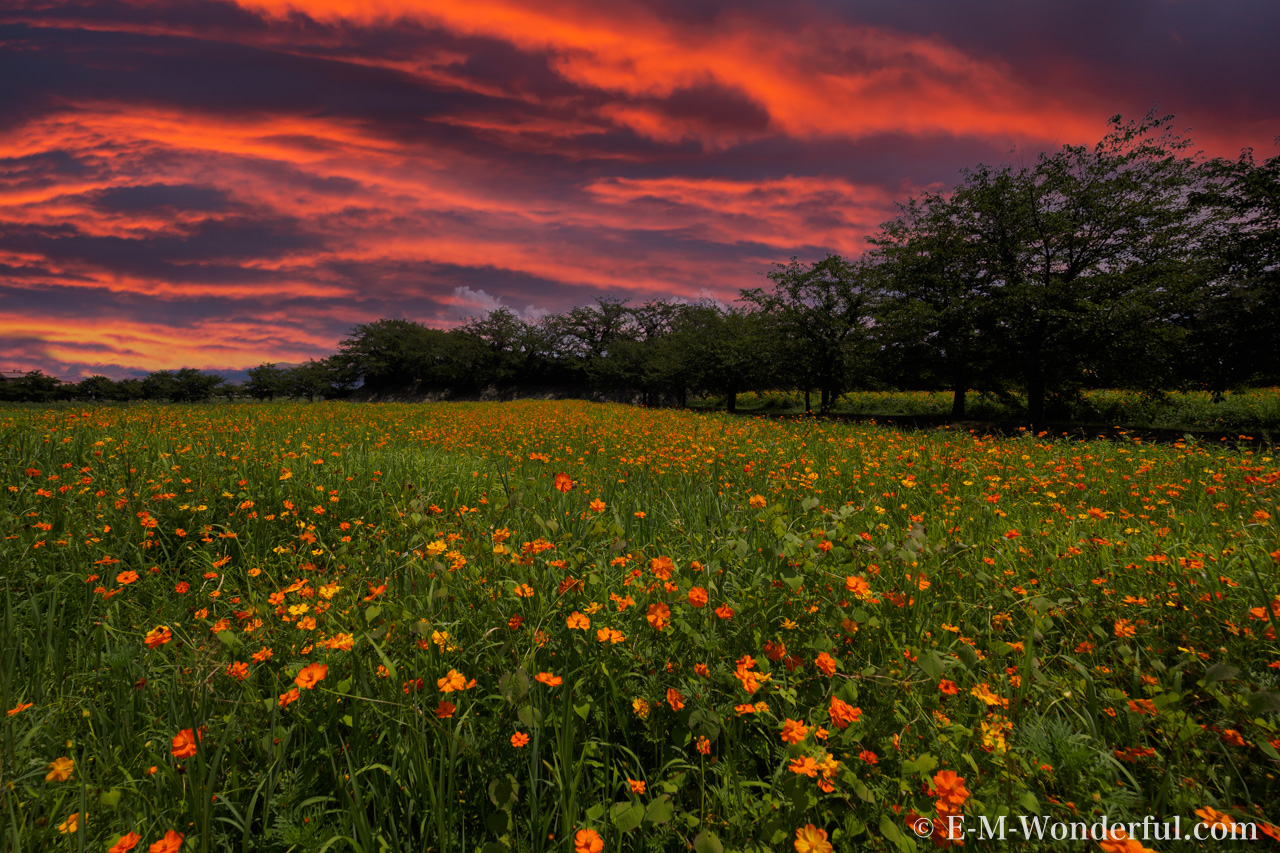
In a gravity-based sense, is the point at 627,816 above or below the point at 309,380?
below

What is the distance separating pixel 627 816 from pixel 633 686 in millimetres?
659

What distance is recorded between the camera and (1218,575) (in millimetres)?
2752

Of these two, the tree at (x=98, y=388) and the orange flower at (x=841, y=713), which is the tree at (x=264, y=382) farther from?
the orange flower at (x=841, y=713)

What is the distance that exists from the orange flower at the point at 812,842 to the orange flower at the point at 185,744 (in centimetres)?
189

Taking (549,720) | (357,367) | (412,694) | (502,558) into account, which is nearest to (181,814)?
(412,694)

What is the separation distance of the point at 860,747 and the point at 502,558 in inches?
75.1

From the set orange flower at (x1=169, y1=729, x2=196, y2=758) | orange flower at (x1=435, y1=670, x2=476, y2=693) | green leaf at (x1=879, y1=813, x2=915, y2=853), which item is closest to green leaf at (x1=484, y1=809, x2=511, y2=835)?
orange flower at (x1=435, y1=670, x2=476, y2=693)

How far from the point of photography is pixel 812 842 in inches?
51.9

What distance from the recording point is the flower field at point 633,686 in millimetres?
1528

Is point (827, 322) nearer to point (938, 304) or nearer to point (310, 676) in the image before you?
point (938, 304)

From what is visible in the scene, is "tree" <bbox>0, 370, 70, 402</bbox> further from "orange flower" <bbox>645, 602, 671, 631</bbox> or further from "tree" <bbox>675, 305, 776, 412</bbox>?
"orange flower" <bbox>645, 602, 671, 631</bbox>

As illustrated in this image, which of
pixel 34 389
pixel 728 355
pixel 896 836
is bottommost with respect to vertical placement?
pixel 896 836

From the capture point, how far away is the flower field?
1.53m

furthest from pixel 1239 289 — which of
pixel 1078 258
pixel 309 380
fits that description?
pixel 309 380
